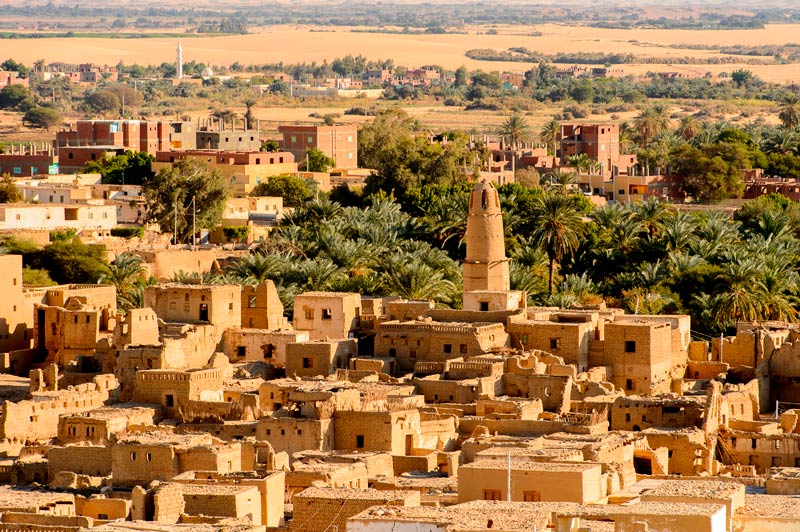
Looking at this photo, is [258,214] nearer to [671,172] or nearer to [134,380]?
[671,172]

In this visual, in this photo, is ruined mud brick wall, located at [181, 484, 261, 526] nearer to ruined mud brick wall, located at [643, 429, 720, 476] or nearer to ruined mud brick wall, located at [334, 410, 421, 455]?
ruined mud brick wall, located at [334, 410, 421, 455]

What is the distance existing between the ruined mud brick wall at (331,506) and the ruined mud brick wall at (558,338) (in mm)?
13844

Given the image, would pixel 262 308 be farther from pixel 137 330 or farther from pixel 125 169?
pixel 125 169

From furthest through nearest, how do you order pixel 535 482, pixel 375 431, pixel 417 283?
pixel 417 283
pixel 375 431
pixel 535 482

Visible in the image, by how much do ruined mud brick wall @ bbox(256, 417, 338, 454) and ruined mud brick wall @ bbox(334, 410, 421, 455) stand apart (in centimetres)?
24

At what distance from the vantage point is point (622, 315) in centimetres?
4825

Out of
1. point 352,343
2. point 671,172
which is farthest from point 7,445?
point 671,172

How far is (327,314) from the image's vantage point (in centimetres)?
4791

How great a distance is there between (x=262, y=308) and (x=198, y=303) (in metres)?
1.81

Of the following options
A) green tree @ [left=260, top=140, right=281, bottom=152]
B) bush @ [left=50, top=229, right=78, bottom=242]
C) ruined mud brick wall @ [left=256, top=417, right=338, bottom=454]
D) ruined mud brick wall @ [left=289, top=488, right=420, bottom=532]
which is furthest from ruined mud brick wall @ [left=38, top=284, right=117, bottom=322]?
green tree @ [left=260, top=140, right=281, bottom=152]

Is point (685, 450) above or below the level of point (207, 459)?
below

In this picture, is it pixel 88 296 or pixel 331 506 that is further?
pixel 88 296

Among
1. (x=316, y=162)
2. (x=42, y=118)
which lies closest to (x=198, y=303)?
(x=316, y=162)

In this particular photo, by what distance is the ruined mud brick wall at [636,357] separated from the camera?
4475 cm
